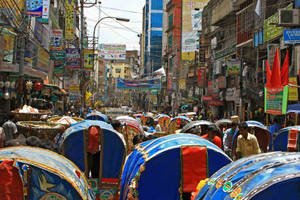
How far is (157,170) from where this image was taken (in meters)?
5.93

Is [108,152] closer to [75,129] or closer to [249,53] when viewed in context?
[75,129]

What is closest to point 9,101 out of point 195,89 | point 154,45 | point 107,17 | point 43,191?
point 107,17

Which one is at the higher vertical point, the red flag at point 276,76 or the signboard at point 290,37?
the signboard at point 290,37

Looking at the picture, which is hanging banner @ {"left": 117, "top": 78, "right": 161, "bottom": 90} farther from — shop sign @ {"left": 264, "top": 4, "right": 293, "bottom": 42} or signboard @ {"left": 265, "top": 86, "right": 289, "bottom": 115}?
signboard @ {"left": 265, "top": 86, "right": 289, "bottom": 115}

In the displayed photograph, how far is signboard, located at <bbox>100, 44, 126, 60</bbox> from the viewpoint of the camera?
→ 79.1m

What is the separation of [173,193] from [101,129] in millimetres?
3249

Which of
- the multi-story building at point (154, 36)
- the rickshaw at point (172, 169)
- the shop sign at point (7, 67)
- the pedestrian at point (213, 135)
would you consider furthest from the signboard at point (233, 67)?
the multi-story building at point (154, 36)

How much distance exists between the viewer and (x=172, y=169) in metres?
5.98

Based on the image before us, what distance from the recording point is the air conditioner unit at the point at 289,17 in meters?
20.0

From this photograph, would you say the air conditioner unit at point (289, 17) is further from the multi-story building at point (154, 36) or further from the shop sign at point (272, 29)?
the multi-story building at point (154, 36)

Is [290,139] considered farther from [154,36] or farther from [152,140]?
[154,36]

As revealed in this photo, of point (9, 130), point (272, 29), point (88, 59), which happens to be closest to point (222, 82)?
point (88, 59)

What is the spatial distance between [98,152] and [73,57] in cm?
2029

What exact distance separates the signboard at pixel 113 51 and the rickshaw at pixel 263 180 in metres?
75.9
